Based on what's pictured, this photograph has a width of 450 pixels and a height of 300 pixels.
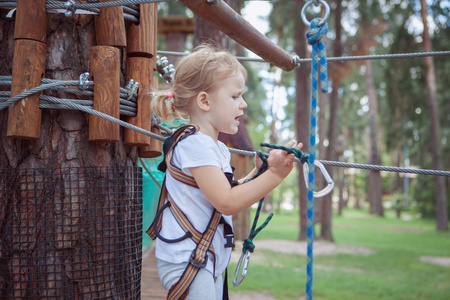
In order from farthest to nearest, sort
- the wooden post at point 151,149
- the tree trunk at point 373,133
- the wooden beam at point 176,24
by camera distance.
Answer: the tree trunk at point 373,133
the wooden beam at point 176,24
the wooden post at point 151,149

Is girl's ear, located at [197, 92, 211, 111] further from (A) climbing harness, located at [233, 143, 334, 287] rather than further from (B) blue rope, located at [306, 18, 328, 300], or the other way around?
(B) blue rope, located at [306, 18, 328, 300]

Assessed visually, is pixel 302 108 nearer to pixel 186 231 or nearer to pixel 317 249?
pixel 317 249

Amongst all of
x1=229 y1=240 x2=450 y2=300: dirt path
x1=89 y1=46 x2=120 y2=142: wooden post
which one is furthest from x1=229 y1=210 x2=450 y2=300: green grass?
x1=89 y1=46 x2=120 y2=142: wooden post

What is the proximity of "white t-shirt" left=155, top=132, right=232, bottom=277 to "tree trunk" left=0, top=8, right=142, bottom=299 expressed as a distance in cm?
20

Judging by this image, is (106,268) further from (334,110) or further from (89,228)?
(334,110)

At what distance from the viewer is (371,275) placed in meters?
7.28

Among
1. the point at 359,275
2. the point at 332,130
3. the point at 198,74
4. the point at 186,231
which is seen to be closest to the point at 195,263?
the point at 186,231

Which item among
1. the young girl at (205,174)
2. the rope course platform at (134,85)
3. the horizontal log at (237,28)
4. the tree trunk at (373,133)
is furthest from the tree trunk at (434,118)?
the young girl at (205,174)

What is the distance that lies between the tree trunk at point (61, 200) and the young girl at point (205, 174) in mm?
191

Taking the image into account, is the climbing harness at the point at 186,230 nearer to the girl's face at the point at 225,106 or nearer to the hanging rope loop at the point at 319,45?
the girl's face at the point at 225,106

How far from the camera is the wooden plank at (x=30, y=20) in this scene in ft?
4.38

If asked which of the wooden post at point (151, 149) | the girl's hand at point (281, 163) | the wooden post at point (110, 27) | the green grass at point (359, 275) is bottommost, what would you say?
the green grass at point (359, 275)

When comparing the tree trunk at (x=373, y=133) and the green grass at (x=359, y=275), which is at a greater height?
the tree trunk at (x=373, y=133)

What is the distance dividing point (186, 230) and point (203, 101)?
1.39 ft
